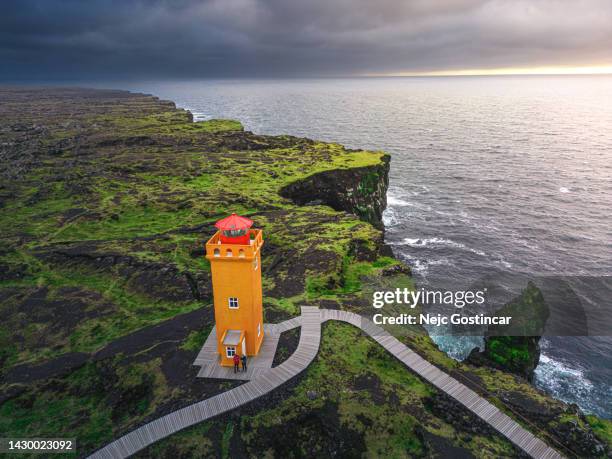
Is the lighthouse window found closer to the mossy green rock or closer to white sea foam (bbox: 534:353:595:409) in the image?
the mossy green rock

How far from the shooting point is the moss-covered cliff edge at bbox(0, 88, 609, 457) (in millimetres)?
27203

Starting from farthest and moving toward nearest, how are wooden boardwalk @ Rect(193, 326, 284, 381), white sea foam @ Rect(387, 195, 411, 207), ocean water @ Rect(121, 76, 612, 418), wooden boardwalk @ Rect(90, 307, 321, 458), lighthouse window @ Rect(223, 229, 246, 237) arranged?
white sea foam @ Rect(387, 195, 411, 207) → ocean water @ Rect(121, 76, 612, 418) → wooden boardwalk @ Rect(193, 326, 284, 381) → lighthouse window @ Rect(223, 229, 246, 237) → wooden boardwalk @ Rect(90, 307, 321, 458)

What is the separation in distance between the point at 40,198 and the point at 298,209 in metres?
52.5

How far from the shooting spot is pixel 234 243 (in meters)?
29.0

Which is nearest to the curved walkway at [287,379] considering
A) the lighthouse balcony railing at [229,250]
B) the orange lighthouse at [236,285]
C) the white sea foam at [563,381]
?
the orange lighthouse at [236,285]

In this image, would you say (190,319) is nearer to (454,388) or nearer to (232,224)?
(232,224)

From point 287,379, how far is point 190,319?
14150 mm

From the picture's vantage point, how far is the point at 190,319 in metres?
39.7

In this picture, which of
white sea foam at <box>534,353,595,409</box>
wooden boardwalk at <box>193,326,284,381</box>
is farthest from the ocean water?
wooden boardwalk at <box>193,326,284,381</box>

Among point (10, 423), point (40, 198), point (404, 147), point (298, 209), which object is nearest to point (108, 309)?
point (10, 423)

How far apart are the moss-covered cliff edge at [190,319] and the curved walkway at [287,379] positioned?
2.79ft

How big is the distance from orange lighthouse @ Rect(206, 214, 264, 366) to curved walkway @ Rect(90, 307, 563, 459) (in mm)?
3182

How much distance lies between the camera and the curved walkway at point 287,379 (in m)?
26.0

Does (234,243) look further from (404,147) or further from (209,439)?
(404,147)
